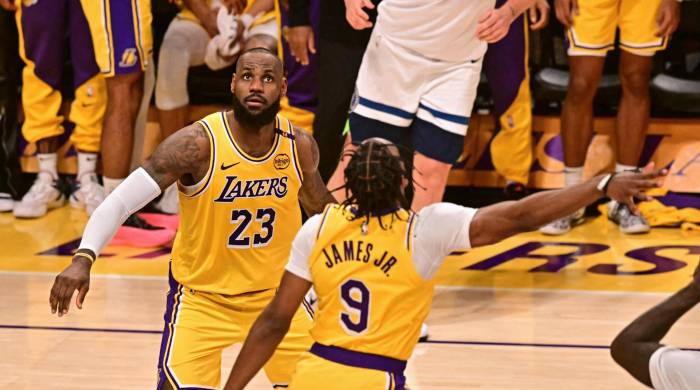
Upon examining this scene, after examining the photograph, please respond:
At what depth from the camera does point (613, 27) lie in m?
7.55

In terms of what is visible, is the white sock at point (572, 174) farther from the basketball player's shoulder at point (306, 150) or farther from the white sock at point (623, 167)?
the basketball player's shoulder at point (306, 150)

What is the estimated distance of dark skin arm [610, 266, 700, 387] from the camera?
3.37m

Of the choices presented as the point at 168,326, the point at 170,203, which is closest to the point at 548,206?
the point at 168,326

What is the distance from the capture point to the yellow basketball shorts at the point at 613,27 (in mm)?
7449

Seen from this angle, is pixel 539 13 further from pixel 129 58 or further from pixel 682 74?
pixel 129 58

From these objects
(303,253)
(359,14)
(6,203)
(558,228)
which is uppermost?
(303,253)

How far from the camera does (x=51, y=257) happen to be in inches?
285

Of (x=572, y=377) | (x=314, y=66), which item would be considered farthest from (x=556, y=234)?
(x=572, y=377)

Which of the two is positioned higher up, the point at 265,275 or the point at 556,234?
the point at 265,275

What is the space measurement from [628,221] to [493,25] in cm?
245

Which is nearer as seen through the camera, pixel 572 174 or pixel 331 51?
pixel 331 51

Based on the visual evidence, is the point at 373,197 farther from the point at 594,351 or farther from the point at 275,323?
the point at 594,351

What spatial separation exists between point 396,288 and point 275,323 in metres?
0.38

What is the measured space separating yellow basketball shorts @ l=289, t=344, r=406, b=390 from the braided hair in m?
0.38
